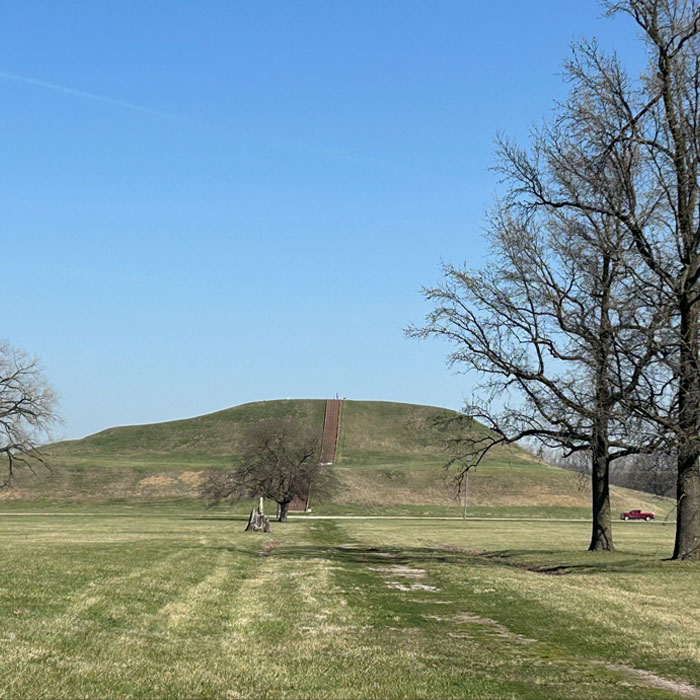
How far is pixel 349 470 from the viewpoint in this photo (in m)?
114

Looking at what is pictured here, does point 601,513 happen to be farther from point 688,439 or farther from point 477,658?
point 477,658

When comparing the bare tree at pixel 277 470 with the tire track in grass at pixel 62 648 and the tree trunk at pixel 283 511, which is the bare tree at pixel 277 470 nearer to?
the tree trunk at pixel 283 511

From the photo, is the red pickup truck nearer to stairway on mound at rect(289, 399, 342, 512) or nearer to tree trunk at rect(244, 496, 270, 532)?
stairway on mound at rect(289, 399, 342, 512)

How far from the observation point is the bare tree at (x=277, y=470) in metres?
66.1

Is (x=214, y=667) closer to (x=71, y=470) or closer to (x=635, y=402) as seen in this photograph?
(x=635, y=402)

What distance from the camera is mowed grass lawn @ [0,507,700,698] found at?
28.0 ft

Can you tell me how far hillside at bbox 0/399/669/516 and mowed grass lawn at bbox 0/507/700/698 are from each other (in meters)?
58.9

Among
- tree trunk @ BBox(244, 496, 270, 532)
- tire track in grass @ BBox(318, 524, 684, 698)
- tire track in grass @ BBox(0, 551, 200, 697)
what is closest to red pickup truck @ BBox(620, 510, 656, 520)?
tree trunk @ BBox(244, 496, 270, 532)

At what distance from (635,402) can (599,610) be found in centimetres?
871

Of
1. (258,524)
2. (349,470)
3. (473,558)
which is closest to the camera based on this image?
(473,558)

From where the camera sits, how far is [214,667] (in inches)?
364

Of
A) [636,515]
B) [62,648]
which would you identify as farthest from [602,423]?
[636,515]

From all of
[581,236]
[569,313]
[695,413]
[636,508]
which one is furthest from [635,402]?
[636,508]

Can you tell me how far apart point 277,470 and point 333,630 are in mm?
54632
